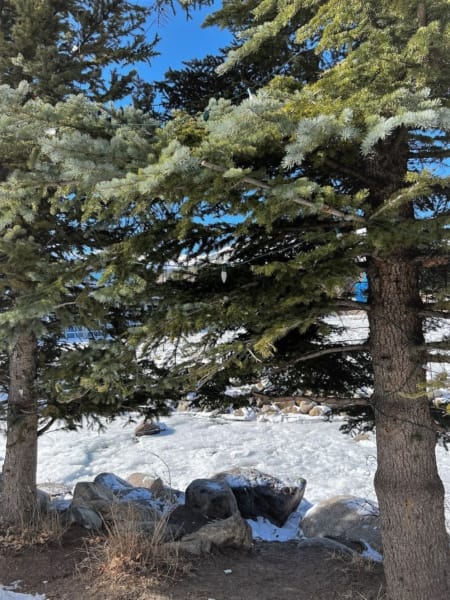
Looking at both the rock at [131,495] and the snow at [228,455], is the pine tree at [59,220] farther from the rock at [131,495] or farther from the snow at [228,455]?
the snow at [228,455]

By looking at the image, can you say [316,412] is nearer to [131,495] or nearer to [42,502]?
[131,495]

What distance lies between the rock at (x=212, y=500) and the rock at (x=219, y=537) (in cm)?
69

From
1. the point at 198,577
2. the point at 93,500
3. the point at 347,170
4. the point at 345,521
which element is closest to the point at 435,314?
the point at 347,170

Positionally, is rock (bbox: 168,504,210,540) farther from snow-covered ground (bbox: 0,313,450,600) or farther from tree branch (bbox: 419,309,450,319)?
tree branch (bbox: 419,309,450,319)

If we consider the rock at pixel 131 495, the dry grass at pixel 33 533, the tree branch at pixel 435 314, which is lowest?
the rock at pixel 131 495

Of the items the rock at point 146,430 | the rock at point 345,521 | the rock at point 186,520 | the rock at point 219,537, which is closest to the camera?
the rock at point 219,537

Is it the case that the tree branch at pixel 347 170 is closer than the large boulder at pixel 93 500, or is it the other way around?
the tree branch at pixel 347 170

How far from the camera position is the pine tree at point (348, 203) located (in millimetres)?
2189

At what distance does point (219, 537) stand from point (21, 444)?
2249mm

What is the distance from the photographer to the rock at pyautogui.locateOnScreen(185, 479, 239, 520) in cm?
591

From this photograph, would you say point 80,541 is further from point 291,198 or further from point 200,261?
point 291,198

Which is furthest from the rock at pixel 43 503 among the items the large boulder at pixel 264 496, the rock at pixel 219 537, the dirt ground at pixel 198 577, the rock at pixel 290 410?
the rock at pixel 290 410

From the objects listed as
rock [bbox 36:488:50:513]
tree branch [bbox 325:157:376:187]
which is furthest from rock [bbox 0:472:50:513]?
tree branch [bbox 325:157:376:187]

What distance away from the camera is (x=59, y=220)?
4.69m
